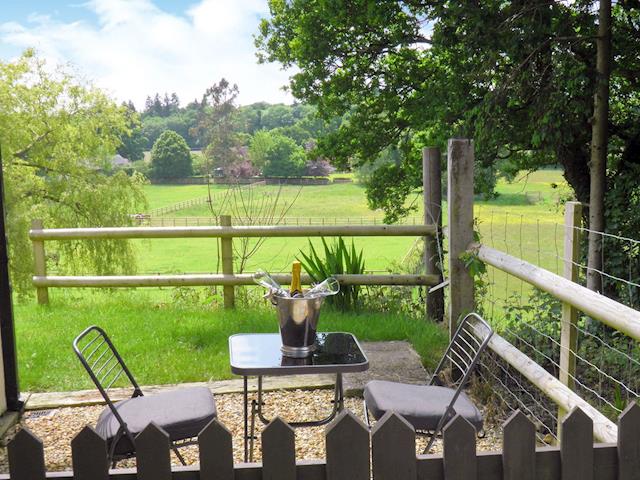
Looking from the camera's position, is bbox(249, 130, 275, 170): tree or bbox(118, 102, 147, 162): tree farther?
bbox(118, 102, 147, 162): tree

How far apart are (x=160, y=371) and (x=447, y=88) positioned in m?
6.69

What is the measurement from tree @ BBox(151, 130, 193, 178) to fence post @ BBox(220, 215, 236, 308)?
17721 millimetres

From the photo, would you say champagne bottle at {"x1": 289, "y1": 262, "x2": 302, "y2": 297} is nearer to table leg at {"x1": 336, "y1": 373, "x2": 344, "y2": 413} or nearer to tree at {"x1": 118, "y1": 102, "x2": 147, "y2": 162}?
table leg at {"x1": 336, "y1": 373, "x2": 344, "y2": 413}

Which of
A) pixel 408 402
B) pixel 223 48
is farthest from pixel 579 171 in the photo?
pixel 223 48

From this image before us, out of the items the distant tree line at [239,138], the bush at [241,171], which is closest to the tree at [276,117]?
the distant tree line at [239,138]

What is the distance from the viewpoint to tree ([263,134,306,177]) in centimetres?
1310

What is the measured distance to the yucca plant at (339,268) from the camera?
5.89 metres

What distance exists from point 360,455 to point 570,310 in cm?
174

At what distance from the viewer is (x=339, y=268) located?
19.6ft

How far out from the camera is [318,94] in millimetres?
11680

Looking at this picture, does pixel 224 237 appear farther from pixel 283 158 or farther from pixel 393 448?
pixel 283 158

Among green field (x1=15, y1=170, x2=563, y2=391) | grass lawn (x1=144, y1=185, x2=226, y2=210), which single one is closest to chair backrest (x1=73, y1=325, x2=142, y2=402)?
green field (x1=15, y1=170, x2=563, y2=391)

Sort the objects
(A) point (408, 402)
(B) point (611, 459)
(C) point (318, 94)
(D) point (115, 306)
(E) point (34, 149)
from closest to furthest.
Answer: (B) point (611, 459) < (A) point (408, 402) < (D) point (115, 306) < (C) point (318, 94) < (E) point (34, 149)

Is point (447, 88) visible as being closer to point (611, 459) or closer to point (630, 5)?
point (630, 5)
